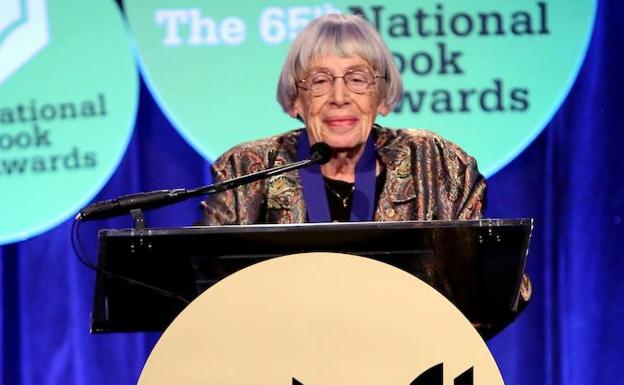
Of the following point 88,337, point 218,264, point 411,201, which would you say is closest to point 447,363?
point 218,264

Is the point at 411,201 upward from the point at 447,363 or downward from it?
upward

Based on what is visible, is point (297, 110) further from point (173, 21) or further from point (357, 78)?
point (173, 21)

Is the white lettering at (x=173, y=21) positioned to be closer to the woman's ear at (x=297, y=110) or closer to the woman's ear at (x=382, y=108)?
the woman's ear at (x=297, y=110)

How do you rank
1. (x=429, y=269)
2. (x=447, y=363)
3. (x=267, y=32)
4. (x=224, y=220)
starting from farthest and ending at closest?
1. (x=267, y=32)
2. (x=224, y=220)
3. (x=429, y=269)
4. (x=447, y=363)

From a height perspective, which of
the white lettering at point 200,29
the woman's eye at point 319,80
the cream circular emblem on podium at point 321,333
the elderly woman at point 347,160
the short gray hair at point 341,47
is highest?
the white lettering at point 200,29

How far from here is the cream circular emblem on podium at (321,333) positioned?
1.51m

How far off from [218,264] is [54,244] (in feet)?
6.16

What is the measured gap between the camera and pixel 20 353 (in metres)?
3.46

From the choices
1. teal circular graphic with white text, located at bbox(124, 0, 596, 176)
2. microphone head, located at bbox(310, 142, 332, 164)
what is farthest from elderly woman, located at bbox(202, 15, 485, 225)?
teal circular graphic with white text, located at bbox(124, 0, 596, 176)

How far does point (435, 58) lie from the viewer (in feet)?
10.7

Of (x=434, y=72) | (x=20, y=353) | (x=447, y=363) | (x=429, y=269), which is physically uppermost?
(x=434, y=72)

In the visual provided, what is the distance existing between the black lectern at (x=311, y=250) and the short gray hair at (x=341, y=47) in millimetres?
752

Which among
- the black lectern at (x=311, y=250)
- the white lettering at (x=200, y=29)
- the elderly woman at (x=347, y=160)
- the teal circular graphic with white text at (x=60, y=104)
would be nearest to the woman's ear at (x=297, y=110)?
the elderly woman at (x=347, y=160)

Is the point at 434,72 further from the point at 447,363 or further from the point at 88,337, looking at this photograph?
the point at 447,363
